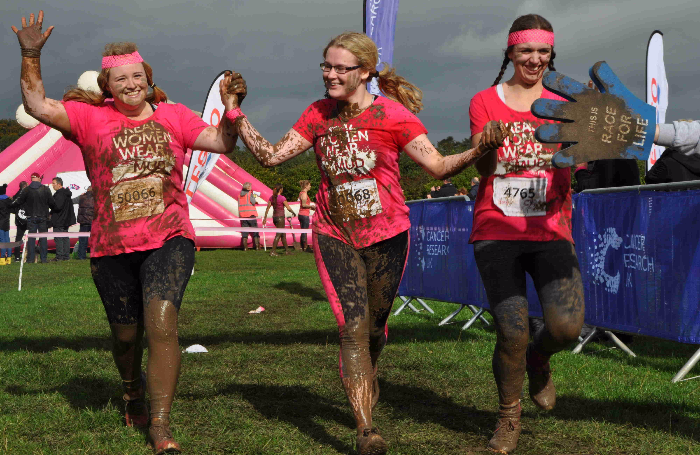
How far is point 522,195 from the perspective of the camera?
377 cm

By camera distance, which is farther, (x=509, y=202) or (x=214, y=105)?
(x=214, y=105)

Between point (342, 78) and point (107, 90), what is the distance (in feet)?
4.31

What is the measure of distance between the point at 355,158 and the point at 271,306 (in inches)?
269

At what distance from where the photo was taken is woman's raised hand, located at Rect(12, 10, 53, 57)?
12.2 feet

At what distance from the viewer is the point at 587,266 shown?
6.66 metres

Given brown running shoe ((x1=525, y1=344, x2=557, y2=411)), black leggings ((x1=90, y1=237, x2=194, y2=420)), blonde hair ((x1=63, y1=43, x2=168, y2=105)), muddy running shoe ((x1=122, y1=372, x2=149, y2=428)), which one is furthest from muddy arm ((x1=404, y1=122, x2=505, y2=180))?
muddy running shoe ((x1=122, y1=372, x2=149, y2=428))

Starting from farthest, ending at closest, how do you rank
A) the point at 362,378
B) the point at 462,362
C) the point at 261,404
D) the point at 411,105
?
the point at 462,362, the point at 261,404, the point at 411,105, the point at 362,378

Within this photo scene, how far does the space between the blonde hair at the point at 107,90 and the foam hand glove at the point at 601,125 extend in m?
2.13

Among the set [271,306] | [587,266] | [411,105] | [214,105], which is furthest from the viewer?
[214,105]

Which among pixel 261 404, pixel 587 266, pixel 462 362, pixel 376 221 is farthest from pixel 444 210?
pixel 376 221

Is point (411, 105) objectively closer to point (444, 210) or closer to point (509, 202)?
point (509, 202)

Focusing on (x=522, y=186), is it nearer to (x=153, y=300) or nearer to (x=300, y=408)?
(x=153, y=300)

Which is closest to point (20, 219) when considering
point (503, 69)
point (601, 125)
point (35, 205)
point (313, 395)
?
point (35, 205)

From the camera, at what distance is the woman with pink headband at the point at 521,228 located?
3777 mm
